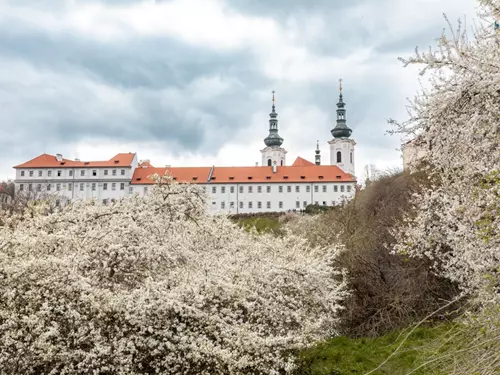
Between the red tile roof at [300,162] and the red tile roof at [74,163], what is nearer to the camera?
the red tile roof at [74,163]

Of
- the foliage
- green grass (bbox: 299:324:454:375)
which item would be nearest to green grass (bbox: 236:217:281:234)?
the foliage

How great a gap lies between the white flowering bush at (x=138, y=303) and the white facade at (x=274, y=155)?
252ft

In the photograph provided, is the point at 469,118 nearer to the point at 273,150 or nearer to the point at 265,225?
the point at 265,225

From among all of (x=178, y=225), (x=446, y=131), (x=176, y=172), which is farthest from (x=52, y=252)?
(x=176, y=172)

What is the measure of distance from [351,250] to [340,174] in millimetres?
61841

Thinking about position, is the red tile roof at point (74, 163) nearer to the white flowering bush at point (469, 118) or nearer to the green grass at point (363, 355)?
the green grass at point (363, 355)

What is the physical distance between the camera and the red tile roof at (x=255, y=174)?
74.1 metres

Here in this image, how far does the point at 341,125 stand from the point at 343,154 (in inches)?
203

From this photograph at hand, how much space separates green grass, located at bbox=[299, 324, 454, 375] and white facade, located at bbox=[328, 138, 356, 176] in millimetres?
70602

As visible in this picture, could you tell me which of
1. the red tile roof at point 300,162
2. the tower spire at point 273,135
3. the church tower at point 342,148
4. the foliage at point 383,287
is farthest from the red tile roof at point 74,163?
the foliage at point 383,287

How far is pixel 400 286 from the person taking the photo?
12.3 meters

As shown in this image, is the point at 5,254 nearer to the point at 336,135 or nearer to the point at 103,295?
the point at 103,295

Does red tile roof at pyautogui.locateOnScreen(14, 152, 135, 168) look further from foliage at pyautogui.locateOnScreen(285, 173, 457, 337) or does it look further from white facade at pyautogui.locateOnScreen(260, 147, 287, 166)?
foliage at pyautogui.locateOnScreen(285, 173, 457, 337)

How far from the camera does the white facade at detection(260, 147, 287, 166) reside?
3391 inches
